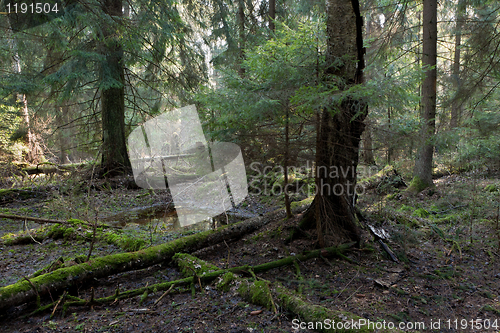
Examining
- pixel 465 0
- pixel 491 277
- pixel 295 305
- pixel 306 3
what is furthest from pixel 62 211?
pixel 465 0

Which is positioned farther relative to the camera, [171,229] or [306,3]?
[306,3]

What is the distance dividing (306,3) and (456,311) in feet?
37.9

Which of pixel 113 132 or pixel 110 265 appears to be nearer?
pixel 110 265

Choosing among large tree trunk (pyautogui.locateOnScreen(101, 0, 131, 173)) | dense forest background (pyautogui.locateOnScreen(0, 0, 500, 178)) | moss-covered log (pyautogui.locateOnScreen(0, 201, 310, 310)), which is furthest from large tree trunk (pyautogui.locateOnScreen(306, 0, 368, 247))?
large tree trunk (pyautogui.locateOnScreen(101, 0, 131, 173))

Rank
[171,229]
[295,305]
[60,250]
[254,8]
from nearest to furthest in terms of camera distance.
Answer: [295,305] < [60,250] < [171,229] < [254,8]

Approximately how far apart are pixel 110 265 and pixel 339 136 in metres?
4.15

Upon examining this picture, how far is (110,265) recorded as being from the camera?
417cm

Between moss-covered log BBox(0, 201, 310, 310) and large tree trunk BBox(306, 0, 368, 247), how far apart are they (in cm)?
182

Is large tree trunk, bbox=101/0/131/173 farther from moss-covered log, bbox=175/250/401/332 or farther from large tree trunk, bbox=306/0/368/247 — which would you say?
large tree trunk, bbox=306/0/368/247

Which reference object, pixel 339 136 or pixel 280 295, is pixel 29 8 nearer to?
A: pixel 339 136

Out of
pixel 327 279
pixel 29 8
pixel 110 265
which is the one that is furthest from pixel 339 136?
pixel 29 8

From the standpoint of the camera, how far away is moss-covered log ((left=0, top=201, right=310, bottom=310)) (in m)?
3.32

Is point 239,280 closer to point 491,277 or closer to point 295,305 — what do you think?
point 295,305

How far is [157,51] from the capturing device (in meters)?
10.8
